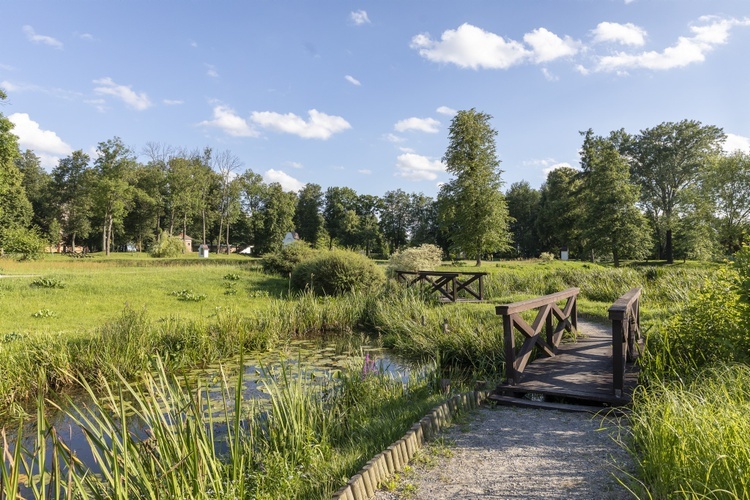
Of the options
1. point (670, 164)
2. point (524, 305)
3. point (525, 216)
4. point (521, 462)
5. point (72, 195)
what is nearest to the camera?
point (521, 462)

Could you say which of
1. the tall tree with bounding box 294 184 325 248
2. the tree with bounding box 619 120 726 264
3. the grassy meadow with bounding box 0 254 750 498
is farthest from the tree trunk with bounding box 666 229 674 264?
the tall tree with bounding box 294 184 325 248

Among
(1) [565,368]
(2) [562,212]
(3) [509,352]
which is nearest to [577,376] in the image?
(1) [565,368]

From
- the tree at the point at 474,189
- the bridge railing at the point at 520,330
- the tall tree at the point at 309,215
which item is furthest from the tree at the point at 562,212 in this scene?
the bridge railing at the point at 520,330

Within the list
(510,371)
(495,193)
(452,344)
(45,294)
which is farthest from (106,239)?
(510,371)

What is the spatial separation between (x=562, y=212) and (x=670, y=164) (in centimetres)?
982

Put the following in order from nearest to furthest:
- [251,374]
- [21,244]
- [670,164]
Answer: [251,374]
[21,244]
[670,164]

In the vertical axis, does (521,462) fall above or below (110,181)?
below

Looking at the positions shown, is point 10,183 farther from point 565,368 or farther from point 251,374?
point 565,368

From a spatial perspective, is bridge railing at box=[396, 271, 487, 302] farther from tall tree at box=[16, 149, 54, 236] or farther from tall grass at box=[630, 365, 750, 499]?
tall tree at box=[16, 149, 54, 236]

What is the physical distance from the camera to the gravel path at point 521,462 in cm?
336

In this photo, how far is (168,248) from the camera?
4000 cm

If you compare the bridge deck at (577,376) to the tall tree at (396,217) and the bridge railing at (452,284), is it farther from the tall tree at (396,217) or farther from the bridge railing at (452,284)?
the tall tree at (396,217)

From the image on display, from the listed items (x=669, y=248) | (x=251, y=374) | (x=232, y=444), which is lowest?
(x=251, y=374)

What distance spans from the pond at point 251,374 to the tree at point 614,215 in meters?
27.5
